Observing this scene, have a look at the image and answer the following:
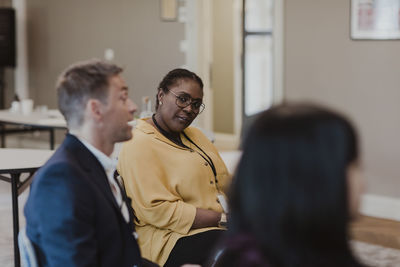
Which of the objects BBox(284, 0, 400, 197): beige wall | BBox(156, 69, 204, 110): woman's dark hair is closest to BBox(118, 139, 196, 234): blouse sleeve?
BBox(156, 69, 204, 110): woman's dark hair

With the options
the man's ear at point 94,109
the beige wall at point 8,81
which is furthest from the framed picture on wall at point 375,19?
the beige wall at point 8,81

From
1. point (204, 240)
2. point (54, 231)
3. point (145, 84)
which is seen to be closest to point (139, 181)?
point (204, 240)

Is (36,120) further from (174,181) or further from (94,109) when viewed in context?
(94,109)

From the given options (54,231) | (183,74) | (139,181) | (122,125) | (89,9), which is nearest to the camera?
(54,231)

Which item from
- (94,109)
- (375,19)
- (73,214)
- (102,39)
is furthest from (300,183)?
(102,39)

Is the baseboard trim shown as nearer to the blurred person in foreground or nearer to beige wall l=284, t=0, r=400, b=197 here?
beige wall l=284, t=0, r=400, b=197

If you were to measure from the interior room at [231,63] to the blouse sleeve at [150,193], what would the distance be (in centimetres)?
38

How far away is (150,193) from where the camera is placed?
2068 mm

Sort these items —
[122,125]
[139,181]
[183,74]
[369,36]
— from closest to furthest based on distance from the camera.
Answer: [122,125] < [139,181] < [183,74] < [369,36]

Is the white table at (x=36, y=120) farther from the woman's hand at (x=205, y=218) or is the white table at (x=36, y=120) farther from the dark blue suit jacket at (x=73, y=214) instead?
the dark blue suit jacket at (x=73, y=214)

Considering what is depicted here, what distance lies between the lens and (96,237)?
1459mm

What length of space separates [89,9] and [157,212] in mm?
5059

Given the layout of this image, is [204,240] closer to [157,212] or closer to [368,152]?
[157,212]

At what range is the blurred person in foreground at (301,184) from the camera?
2.97ft
